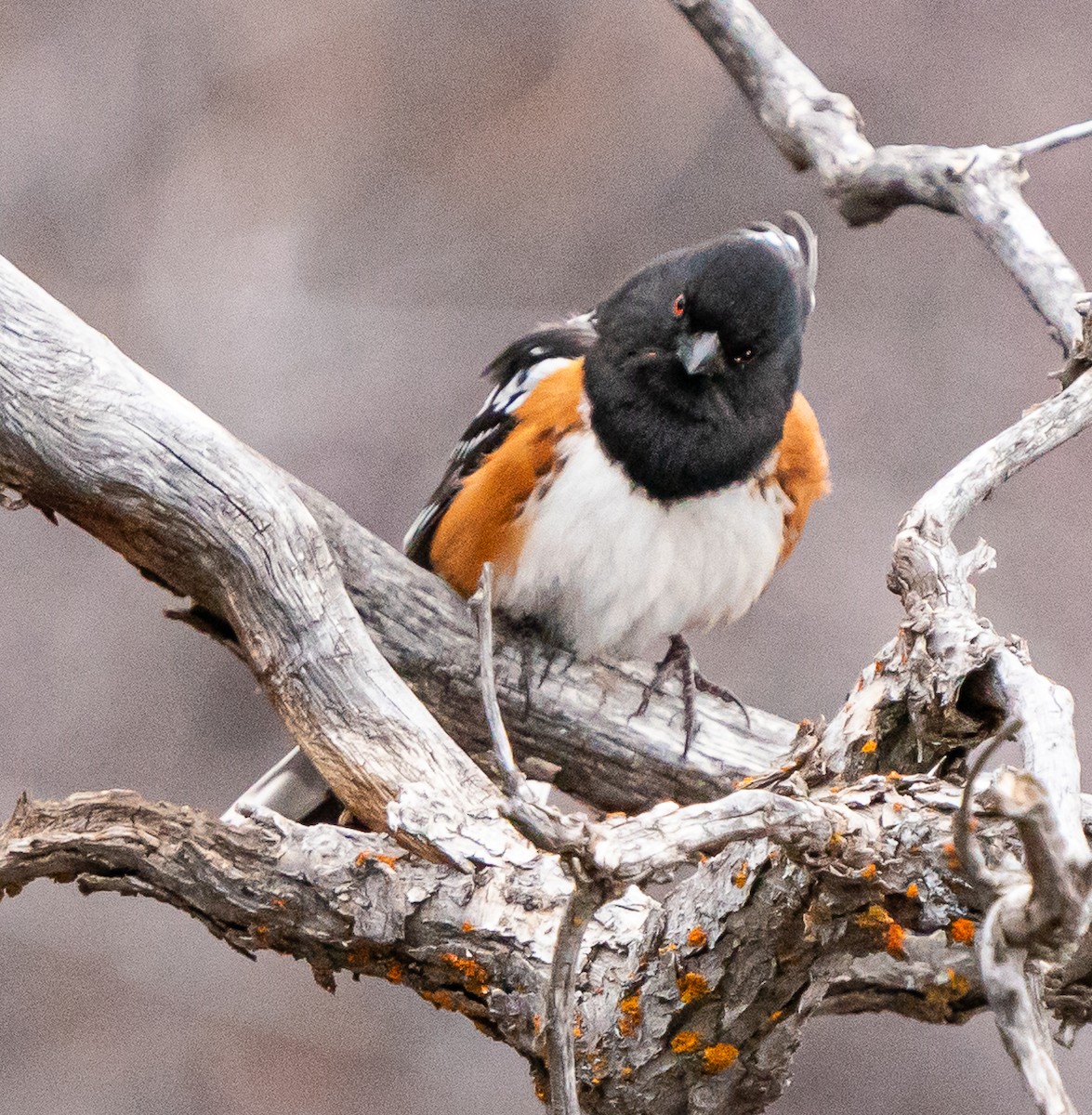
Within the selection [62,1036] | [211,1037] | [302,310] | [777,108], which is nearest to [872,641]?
[777,108]

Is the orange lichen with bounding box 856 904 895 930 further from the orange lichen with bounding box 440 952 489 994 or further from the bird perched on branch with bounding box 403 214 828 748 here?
the bird perched on branch with bounding box 403 214 828 748

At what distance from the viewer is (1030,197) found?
232 cm

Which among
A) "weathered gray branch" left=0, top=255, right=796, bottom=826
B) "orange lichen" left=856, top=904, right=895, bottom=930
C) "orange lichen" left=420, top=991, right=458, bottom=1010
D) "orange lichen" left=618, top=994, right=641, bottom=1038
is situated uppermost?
"weathered gray branch" left=0, top=255, right=796, bottom=826

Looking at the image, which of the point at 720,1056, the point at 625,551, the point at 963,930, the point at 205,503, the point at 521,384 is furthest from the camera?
the point at 521,384

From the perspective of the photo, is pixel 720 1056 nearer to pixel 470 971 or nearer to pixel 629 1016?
pixel 629 1016

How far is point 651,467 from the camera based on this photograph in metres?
1.59

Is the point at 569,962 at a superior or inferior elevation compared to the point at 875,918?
inferior

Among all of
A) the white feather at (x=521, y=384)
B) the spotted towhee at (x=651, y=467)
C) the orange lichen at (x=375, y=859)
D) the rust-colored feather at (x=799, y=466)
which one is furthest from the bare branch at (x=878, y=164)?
the orange lichen at (x=375, y=859)

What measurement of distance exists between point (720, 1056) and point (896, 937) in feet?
0.60

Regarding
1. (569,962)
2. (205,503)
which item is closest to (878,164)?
(205,503)

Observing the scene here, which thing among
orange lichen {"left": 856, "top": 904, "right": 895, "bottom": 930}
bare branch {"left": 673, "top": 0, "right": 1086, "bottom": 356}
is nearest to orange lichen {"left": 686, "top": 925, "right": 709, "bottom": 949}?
orange lichen {"left": 856, "top": 904, "right": 895, "bottom": 930}

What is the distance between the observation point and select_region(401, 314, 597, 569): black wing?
1699 millimetres

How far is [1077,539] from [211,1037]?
1.60 metres

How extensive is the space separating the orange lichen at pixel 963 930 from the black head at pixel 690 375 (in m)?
0.70
